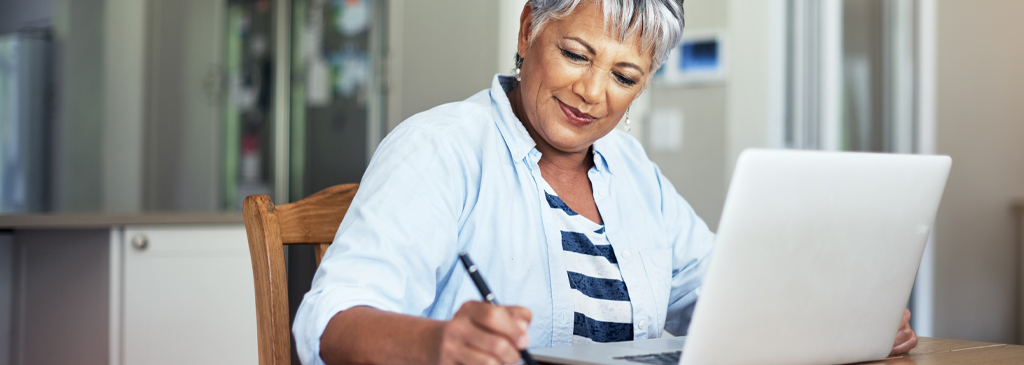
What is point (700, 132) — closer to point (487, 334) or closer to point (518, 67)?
point (518, 67)

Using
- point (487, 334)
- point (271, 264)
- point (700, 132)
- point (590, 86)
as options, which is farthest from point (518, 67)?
point (700, 132)

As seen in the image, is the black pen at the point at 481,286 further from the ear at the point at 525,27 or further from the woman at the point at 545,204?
the ear at the point at 525,27

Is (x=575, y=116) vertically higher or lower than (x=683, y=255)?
higher

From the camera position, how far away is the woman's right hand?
1.81 ft

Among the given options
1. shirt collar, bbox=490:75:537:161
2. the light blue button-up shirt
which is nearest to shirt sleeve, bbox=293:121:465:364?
Result: the light blue button-up shirt

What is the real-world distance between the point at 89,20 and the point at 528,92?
3.63 meters

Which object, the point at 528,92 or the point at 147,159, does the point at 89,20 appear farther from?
the point at 528,92

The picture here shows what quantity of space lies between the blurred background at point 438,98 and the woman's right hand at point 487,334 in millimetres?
2028

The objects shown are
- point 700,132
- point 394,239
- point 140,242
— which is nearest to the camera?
point 394,239

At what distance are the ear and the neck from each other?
0.05 m

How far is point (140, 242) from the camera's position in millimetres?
1804

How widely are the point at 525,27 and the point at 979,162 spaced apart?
8.46 feet

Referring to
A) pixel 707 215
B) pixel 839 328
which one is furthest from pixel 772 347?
pixel 707 215

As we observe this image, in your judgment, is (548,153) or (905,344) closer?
(905,344)
